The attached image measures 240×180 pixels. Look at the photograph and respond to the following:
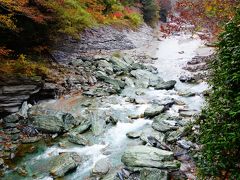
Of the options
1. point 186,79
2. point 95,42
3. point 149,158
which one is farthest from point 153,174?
point 95,42

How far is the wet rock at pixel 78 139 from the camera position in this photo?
11.2 m

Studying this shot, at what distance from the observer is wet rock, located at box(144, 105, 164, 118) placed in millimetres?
13289

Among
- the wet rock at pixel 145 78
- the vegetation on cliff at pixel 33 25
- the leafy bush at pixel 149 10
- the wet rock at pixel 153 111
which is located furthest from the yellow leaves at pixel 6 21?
the leafy bush at pixel 149 10

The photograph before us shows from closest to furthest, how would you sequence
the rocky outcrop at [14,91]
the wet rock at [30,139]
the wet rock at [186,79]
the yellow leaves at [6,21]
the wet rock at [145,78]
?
the wet rock at [30,139], the yellow leaves at [6,21], the rocky outcrop at [14,91], the wet rock at [145,78], the wet rock at [186,79]

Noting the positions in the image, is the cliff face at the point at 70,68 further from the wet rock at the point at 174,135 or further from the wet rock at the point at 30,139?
the wet rock at the point at 174,135

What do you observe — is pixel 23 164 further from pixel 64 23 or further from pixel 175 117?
pixel 64 23

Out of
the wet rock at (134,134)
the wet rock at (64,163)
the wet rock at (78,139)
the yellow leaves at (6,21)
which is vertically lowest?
the wet rock at (64,163)

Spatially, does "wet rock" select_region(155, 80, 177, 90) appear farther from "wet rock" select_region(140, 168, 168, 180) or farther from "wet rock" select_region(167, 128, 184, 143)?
"wet rock" select_region(140, 168, 168, 180)

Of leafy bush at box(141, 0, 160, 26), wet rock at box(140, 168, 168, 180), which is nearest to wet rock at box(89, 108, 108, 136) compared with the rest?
wet rock at box(140, 168, 168, 180)

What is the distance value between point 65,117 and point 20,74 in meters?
3.09

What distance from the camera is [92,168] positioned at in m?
9.59

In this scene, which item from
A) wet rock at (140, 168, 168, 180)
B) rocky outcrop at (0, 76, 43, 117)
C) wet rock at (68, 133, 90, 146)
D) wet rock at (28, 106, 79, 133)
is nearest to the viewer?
wet rock at (140, 168, 168, 180)

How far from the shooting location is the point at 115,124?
12.7m

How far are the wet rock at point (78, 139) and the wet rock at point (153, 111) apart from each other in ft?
11.2
